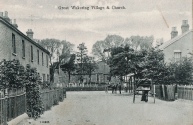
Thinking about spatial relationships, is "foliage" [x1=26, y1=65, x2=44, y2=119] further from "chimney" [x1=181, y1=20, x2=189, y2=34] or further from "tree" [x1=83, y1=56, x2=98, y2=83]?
"tree" [x1=83, y1=56, x2=98, y2=83]

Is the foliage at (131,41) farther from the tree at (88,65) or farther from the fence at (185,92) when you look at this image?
the fence at (185,92)

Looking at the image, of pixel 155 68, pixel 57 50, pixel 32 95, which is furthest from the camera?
pixel 57 50

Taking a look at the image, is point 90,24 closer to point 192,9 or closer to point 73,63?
point 192,9

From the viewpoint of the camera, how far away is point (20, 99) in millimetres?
11766

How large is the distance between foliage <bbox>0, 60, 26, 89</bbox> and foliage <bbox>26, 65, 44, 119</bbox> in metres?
0.29

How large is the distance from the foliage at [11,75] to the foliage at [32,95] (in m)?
0.29

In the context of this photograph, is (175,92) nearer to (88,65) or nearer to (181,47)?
(181,47)

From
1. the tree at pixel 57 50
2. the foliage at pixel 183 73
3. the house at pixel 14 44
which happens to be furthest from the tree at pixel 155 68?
the tree at pixel 57 50

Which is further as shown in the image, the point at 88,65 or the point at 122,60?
the point at 88,65

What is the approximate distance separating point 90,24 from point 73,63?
43.9 m

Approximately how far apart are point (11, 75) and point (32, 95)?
1137 mm

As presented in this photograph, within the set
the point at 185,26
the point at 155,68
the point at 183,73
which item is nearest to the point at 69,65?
the point at 185,26

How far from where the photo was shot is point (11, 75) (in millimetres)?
10727

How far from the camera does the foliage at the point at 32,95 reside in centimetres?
1114
